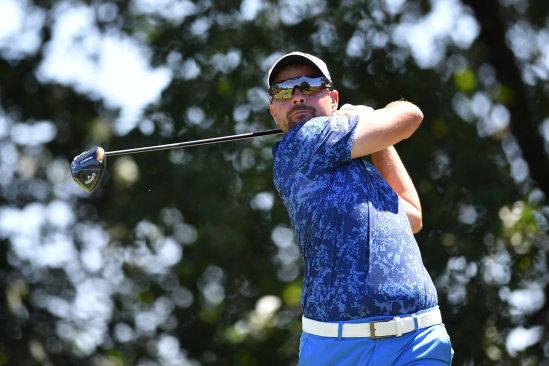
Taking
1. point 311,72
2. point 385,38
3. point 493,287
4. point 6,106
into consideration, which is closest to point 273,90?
point 311,72

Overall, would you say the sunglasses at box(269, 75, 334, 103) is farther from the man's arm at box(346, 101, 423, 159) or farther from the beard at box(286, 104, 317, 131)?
the man's arm at box(346, 101, 423, 159)

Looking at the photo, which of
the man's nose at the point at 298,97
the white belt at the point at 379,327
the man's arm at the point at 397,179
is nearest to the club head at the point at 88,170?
the man's nose at the point at 298,97

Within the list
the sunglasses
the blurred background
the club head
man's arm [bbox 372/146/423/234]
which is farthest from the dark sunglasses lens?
the blurred background

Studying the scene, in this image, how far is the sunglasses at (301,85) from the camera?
2953 mm

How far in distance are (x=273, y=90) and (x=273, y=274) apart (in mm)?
4727

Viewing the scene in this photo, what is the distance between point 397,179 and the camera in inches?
127

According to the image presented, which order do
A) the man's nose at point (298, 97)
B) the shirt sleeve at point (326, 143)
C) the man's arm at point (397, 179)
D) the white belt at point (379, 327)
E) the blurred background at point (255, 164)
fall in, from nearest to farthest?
the white belt at point (379, 327)
the shirt sleeve at point (326, 143)
the man's nose at point (298, 97)
the man's arm at point (397, 179)
the blurred background at point (255, 164)

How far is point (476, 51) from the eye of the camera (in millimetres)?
7742

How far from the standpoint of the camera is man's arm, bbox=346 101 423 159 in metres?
2.76

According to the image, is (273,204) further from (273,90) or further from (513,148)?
(273,90)

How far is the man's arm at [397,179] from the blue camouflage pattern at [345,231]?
34 cm

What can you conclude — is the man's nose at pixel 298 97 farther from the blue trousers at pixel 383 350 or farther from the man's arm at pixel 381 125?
the blue trousers at pixel 383 350

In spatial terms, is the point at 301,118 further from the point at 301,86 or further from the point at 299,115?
the point at 301,86

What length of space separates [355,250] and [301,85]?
708 mm
